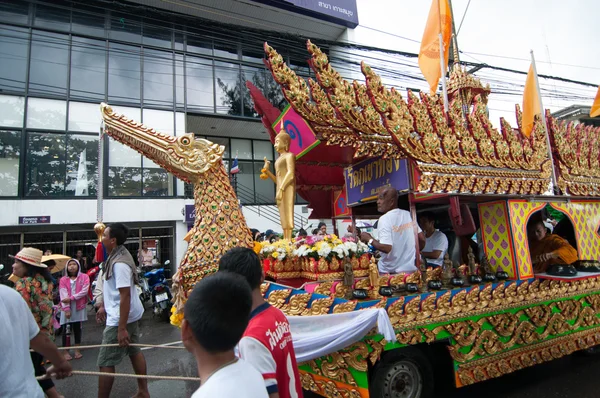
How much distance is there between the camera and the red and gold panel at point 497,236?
3811 mm

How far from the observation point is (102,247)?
3570 mm

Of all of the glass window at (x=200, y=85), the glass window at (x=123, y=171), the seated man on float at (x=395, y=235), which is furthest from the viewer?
the glass window at (x=200, y=85)

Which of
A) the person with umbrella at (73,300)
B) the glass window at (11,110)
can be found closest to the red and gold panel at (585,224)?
the person with umbrella at (73,300)

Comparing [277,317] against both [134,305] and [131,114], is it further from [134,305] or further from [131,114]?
[131,114]

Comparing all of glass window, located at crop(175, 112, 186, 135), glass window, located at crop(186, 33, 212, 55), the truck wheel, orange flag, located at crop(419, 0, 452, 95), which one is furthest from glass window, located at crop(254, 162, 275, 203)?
the truck wheel

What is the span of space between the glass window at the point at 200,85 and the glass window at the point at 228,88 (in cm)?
28

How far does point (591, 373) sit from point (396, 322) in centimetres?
284

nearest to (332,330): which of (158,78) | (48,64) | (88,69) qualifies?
(158,78)

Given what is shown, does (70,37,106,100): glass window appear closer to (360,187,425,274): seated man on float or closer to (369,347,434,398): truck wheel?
(360,187,425,274): seated man on float

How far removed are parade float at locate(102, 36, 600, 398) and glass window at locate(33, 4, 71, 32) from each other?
11.1m

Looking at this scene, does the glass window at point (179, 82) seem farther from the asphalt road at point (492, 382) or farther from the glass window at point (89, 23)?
the asphalt road at point (492, 382)

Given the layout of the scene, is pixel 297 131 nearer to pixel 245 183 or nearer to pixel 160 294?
pixel 160 294

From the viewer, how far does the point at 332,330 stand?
2.62 meters

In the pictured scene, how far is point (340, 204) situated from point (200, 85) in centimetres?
994
